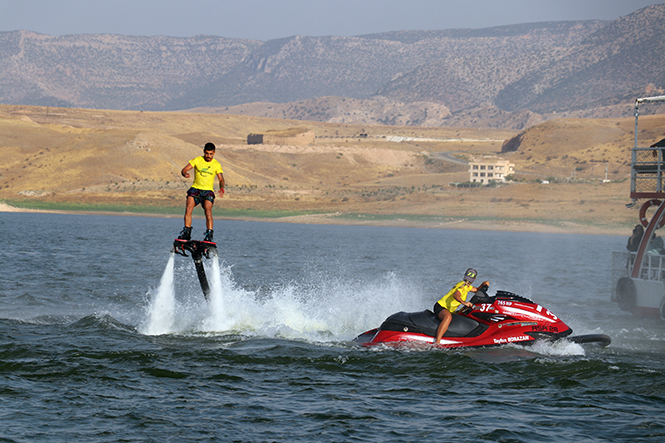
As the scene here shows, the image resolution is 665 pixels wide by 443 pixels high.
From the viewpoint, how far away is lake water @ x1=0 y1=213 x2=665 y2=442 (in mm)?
10219

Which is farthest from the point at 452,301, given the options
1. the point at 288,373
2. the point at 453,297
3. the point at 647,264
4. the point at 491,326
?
the point at 647,264

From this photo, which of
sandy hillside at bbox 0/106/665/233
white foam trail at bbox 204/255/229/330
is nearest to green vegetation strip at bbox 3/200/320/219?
sandy hillside at bbox 0/106/665/233

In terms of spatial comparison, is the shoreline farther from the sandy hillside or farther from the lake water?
the lake water

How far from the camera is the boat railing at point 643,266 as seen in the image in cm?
2050

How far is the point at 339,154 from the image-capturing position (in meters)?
130

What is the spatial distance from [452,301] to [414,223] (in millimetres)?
62580

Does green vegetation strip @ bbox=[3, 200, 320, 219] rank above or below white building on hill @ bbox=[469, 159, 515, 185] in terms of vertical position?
below

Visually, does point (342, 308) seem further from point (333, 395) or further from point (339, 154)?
point (339, 154)

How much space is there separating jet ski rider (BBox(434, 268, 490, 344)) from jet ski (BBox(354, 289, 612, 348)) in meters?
0.16

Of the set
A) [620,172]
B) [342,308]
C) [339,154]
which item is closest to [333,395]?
[342,308]

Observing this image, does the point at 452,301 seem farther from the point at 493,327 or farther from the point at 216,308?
the point at 216,308

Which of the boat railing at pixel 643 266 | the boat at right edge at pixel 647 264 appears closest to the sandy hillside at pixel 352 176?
the boat railing at pixel 643 266

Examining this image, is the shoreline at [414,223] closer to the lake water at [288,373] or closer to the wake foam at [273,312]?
the lake water at [288,373]

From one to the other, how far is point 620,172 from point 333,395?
96212mm
